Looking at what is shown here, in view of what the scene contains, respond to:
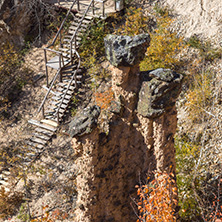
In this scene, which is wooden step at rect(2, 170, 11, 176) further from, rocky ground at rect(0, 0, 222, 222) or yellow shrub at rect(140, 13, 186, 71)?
yellow shrub at rect(140, 13, 186, 71)

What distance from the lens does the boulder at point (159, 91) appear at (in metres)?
6.45

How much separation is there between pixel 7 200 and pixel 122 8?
9.89 meters

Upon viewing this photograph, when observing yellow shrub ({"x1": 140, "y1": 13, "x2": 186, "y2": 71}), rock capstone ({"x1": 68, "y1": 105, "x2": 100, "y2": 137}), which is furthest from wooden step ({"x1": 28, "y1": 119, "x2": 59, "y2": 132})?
rock capstone ({"x1": 68, "y1": 105, "x2": 100, "y2": 137})

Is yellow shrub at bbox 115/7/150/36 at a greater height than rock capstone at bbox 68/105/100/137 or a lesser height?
greater

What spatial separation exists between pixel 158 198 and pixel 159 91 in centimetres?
245

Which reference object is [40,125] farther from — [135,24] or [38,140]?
[135,24]

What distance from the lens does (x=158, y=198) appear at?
7289 mm

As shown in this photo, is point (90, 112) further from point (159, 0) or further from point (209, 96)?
point (159, 0)

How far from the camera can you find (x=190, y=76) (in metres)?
13.1

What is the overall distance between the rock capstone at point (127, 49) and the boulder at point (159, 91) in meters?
0.49

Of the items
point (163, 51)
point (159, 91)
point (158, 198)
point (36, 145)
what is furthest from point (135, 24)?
point (158, 198)

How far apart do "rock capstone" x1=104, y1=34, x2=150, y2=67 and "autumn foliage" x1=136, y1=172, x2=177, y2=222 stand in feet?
8.25

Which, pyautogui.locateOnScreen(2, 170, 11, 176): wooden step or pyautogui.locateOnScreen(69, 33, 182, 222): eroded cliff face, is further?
pyautogui.locateOnScreen(2, 170, 11, 176): wooden step

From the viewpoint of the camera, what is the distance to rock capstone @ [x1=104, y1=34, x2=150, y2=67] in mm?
6520
